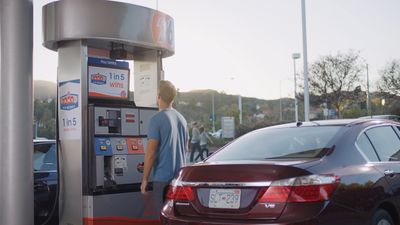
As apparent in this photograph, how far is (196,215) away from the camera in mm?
4379

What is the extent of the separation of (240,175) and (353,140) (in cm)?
121

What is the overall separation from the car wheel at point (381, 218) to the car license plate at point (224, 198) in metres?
1.23

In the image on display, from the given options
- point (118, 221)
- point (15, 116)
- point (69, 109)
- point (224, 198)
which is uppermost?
point (69, 109)

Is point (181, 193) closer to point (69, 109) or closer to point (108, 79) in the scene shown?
point (69, 109)

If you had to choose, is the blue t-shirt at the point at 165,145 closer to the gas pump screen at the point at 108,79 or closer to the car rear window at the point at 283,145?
the car rear window at the point at 283,145

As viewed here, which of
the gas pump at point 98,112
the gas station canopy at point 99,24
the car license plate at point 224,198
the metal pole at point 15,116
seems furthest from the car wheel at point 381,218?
the gas station canopy at point 99,24

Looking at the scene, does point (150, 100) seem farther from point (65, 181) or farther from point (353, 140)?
point (353, 140)

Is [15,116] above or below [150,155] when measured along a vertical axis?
above

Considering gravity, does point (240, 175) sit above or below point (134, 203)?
above

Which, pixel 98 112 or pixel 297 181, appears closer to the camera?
pixel 297 181

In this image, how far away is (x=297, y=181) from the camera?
403cm

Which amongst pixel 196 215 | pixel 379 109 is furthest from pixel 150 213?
pixel 379 109

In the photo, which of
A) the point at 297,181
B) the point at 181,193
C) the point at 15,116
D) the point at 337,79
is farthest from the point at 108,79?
the point at 337,79

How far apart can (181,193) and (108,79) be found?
297 centimetres
